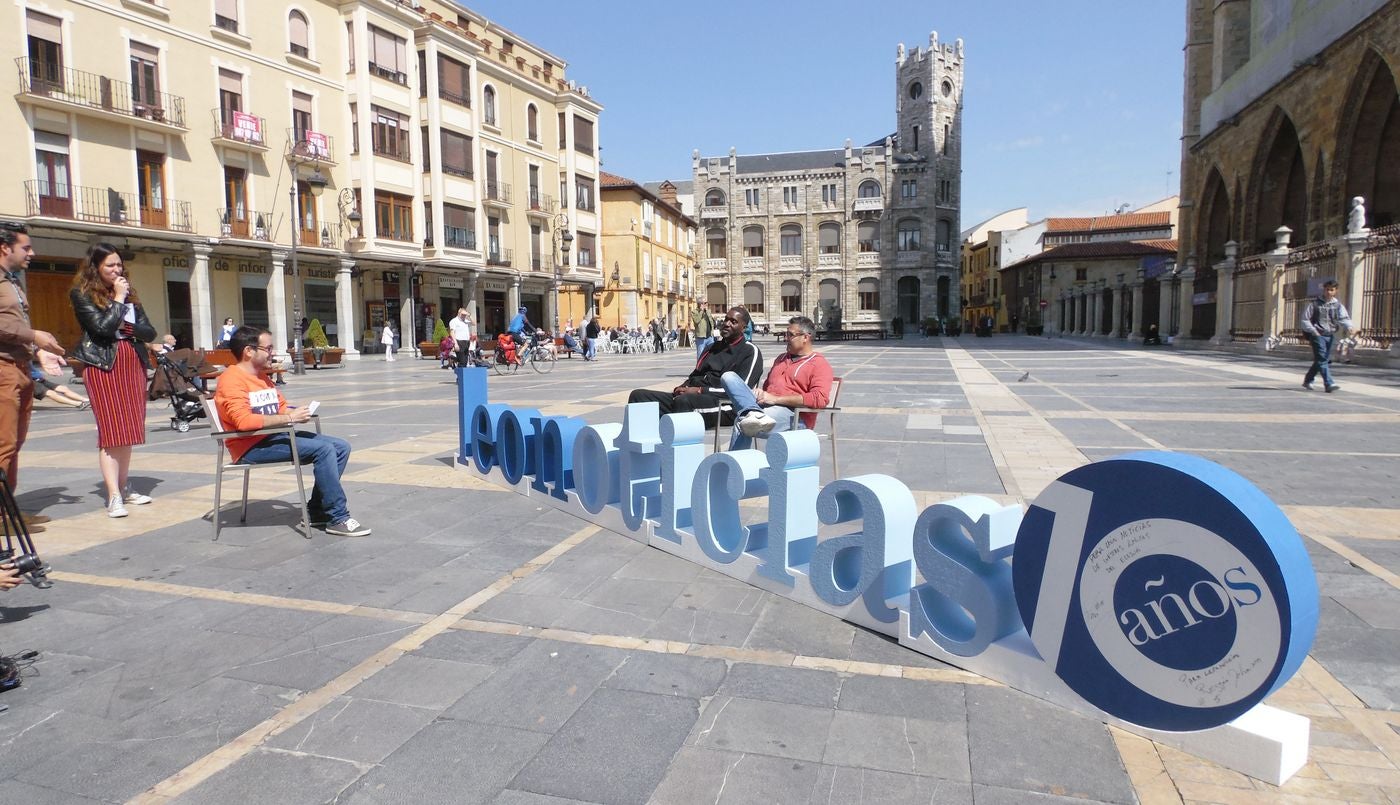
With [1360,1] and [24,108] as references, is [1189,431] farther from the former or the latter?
[24,108]

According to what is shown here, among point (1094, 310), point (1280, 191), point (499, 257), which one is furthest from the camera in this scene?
point (1094, 310)

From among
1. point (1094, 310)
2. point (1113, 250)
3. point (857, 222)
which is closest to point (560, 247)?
point (1094, 310)

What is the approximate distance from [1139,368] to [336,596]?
759 inches

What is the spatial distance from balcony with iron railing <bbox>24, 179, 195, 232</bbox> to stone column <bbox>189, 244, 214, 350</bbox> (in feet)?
2.70

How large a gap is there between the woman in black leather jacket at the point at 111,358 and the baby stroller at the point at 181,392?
5.24 metres

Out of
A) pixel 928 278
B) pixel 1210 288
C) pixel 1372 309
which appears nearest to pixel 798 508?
pixel 1372 309

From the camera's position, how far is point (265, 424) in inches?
187

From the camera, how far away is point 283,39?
26891 mm

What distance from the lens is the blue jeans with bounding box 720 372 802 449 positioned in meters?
5.43

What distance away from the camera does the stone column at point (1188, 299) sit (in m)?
30.7

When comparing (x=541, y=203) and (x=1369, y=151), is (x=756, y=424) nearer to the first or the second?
(x=1369, y=151)

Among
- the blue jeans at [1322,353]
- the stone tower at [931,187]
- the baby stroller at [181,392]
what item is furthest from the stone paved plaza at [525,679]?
the stone tower at [931,187]

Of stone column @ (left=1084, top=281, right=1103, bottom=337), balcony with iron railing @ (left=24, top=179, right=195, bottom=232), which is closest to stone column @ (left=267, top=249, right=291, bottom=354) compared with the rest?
balcony with iron railing @ (left=24, top=179, right=195, bottom=232)

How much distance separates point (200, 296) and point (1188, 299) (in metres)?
35.5
